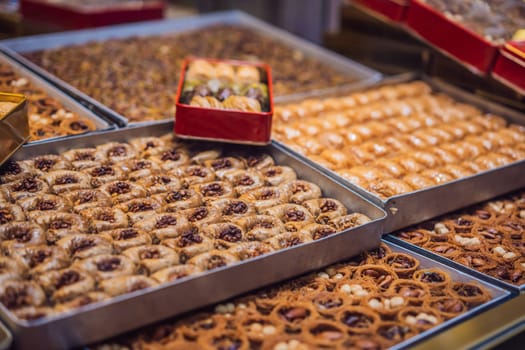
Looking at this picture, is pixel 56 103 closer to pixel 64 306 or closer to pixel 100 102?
pixel 100 102

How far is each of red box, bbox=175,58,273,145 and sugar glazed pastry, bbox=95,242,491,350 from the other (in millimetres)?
991

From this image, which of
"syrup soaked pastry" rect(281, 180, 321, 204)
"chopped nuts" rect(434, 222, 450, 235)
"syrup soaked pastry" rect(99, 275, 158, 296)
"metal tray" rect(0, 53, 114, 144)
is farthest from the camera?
"metal tray" rect(0, 53, 114, 144)

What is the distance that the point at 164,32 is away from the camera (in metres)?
6.33

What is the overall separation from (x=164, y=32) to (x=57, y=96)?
2091 millimetres

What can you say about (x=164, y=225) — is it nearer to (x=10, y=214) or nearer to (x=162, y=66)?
(x=10, y=214)

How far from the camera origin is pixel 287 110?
462 cm

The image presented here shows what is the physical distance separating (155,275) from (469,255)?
1691 mm

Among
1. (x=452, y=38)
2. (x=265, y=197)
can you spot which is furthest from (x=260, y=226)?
(x=452, y=38)

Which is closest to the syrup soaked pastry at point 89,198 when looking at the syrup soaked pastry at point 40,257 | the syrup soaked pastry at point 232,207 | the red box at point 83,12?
the syrup soaked pastry at point 40,257

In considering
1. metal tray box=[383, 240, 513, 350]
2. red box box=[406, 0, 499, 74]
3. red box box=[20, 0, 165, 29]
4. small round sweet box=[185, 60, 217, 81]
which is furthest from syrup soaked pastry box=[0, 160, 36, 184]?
red box box=[20, 0, 165, 29]

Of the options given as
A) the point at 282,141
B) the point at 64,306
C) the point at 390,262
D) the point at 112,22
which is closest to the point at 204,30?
the point at 112,22

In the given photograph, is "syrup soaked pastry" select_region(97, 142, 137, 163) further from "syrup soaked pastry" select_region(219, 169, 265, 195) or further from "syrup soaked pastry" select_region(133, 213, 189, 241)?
"syrup soaked pastry" select_region(133, 213, 189, 241)

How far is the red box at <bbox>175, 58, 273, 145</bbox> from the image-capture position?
12.2 feet

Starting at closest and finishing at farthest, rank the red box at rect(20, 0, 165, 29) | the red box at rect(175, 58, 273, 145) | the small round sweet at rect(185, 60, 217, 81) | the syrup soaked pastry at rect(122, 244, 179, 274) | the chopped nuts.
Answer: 1. the syrup soaked pastry at rect(122, 244, 179, 274)
2. the chopped nuts
3. the red box at rect(175, 58, 273, 145)
4. the small round sweet at rect(185, 60, 217, 81)
5. the red box at rect(20, 0, 165, 29)
